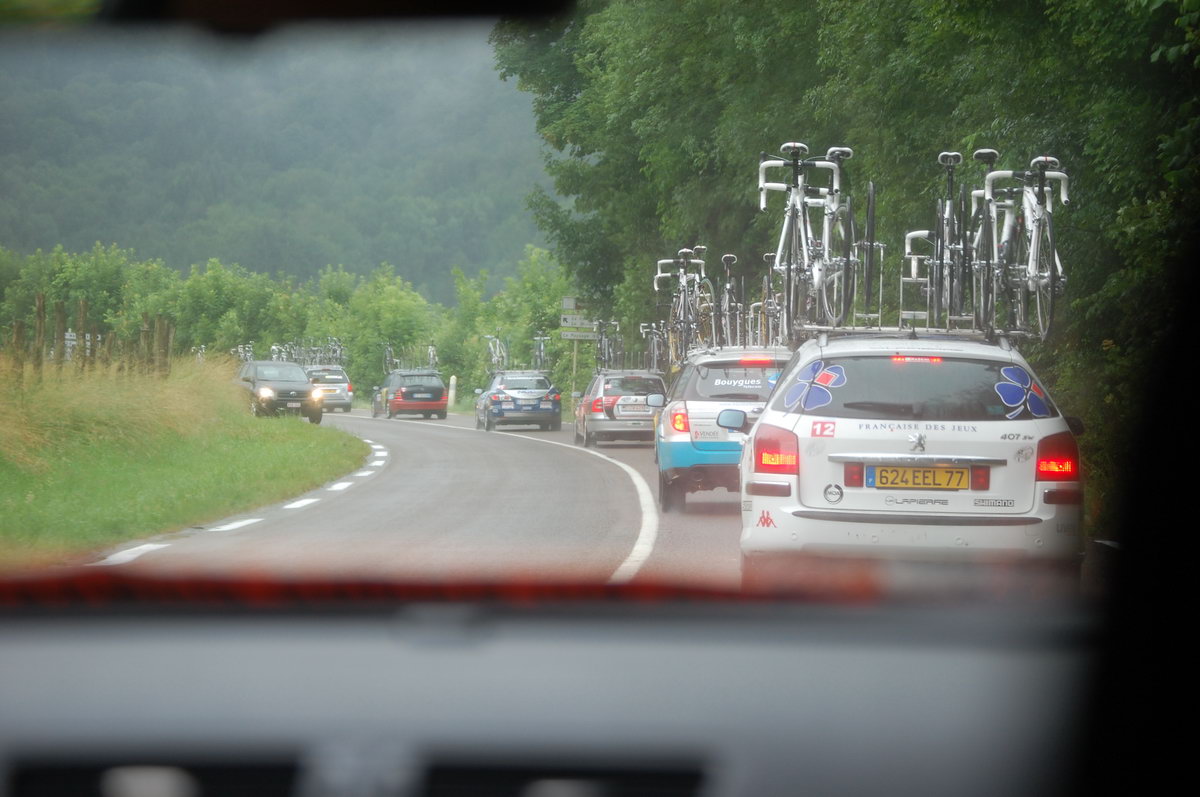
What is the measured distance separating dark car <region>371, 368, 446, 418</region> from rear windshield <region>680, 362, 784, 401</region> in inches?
1336

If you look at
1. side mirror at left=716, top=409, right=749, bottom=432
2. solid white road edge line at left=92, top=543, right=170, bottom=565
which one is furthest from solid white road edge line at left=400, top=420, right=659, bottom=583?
solid white road edge line at left=92, top=543, right=170, bottom=565

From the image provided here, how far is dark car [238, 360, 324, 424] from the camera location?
3603cm

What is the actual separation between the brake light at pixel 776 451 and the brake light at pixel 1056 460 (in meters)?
1.07

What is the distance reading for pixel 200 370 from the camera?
83.9ft

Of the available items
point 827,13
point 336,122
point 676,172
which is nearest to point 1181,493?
point 336,122

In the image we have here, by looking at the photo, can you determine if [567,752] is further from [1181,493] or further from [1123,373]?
[1123,373]

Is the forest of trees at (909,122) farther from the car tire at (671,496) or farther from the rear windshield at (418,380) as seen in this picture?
the rear windshield at (418,380)

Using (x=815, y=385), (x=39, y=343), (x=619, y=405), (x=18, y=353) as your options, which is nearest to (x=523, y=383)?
(x=619, y=405)

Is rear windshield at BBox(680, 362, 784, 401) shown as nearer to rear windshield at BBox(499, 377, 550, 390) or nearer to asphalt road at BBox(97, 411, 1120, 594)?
asphalt road at BBox(97, 411, 1120, 594)

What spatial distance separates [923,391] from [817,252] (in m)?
6.77

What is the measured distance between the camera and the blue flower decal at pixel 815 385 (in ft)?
23.5

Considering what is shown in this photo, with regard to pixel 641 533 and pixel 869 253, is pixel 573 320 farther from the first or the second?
pixel 641 533

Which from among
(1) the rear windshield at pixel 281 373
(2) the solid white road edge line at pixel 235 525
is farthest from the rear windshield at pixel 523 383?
(2) the solid white road edge line at pixel 235 525

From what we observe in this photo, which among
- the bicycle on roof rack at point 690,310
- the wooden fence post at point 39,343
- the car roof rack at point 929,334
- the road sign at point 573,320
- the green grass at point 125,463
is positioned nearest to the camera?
the car roof rack at point 929,334
